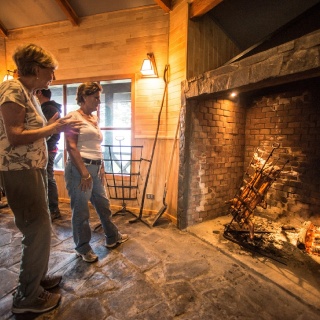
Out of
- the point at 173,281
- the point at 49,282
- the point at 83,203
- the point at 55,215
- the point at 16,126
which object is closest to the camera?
the point at 16,126

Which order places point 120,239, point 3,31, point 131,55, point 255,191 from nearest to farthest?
1. point 255,191
2. point 120,239
3. point 131,55
4. point 3,31

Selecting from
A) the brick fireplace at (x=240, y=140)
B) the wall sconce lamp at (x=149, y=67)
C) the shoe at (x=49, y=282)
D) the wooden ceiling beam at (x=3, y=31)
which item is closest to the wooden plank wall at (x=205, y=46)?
the brick fireplace at (x=240, y=140)

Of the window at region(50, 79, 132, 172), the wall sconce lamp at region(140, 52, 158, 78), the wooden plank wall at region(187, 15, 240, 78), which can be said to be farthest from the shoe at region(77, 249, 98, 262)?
the wall sconce lamp at region(140, 52, 158, 78)

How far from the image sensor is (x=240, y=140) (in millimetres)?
3689

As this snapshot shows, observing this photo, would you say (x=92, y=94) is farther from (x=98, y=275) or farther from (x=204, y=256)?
(x=204, y=256)

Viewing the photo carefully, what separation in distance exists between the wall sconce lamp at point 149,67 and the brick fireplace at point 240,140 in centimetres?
69

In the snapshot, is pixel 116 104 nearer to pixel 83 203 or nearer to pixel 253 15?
pixel 83 203

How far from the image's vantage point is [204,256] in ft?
7.88

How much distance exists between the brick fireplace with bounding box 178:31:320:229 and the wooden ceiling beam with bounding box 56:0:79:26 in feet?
8.00

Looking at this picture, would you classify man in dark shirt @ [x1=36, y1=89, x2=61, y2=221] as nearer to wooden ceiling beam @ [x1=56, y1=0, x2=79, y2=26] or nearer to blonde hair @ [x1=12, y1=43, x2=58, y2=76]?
wooden ceiling beam @ [x1=56, y1=0, x2=79, y2=26]

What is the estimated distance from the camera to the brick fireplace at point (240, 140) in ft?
9.49

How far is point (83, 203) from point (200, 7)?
2683 mm

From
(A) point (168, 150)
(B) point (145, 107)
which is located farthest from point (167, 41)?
(A) point (168, 150)

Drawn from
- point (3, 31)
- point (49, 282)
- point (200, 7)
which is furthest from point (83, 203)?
point (3, 31)
